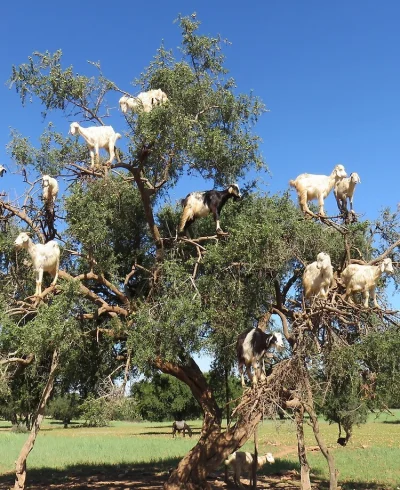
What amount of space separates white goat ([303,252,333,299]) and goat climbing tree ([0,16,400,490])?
0.31 metres

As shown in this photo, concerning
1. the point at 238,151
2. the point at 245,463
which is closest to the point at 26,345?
the point at 238,151

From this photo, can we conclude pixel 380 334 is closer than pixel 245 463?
Yes

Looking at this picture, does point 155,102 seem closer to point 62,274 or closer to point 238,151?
point 238,151

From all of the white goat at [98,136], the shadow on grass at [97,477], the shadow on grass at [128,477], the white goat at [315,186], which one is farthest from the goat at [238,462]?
the white goat at [98,136]

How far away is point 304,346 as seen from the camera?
8852 millimetres

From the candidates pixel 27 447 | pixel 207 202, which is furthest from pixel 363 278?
pixel 27 447

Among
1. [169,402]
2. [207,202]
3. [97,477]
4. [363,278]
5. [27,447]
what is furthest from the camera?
[169,402]

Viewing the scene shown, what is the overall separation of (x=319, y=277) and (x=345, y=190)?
2399 millimetres

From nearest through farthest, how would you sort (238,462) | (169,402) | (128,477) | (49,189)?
(49,189)
(238,462)
(128,477)
(169,402)

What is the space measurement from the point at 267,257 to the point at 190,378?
12.3 feet

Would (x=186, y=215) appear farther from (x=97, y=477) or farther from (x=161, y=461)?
(x=161, y=461)

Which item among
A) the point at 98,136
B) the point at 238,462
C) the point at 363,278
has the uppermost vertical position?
the point at 98,136

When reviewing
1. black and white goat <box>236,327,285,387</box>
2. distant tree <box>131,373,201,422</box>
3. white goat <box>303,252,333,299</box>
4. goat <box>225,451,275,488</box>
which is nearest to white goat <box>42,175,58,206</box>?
black and white goat <box>236,327,285,387</box>

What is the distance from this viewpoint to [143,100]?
10836mm
